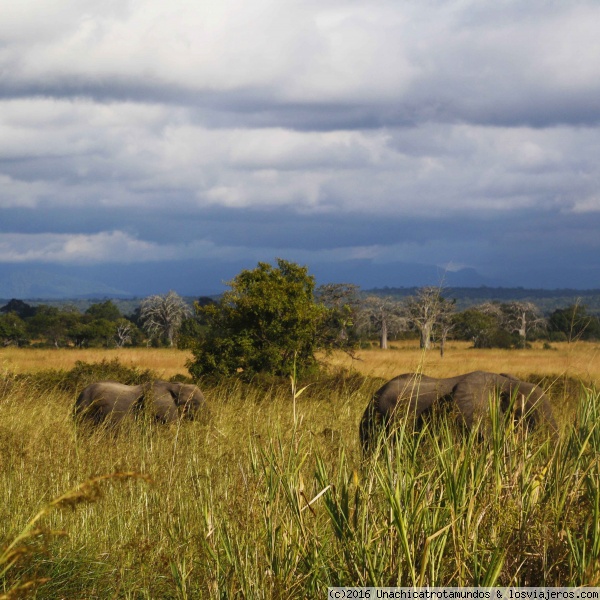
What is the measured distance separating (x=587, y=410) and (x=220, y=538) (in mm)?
2205

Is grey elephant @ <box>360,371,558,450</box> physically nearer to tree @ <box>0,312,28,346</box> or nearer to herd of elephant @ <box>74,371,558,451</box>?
herd of elephant @ <box>74,371,558,451</box>

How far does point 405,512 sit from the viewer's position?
3.75 m

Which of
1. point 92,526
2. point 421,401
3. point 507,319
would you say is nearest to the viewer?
A: point 92,526

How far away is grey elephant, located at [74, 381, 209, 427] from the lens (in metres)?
12.6

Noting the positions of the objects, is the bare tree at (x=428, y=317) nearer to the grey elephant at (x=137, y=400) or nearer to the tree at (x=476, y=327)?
the grey elephant at (x=137, y=400)

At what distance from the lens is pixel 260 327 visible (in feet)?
72.3

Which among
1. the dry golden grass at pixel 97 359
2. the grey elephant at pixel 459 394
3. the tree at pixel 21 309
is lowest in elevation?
the dry golden grass at pixel 97 359

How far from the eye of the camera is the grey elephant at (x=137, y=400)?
41.4 feet

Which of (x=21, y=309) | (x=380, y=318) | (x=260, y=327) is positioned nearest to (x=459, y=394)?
(x=260, y=327)

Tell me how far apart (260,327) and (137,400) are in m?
9.79

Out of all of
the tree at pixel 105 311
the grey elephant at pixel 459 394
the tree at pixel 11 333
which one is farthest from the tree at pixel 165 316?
the grey elephant at pixel 459 394

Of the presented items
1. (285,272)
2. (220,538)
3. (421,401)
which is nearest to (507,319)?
(285,272)

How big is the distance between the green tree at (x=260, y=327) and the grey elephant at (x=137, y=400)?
26.5ft

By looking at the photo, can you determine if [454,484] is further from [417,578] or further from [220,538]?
[220,538]
